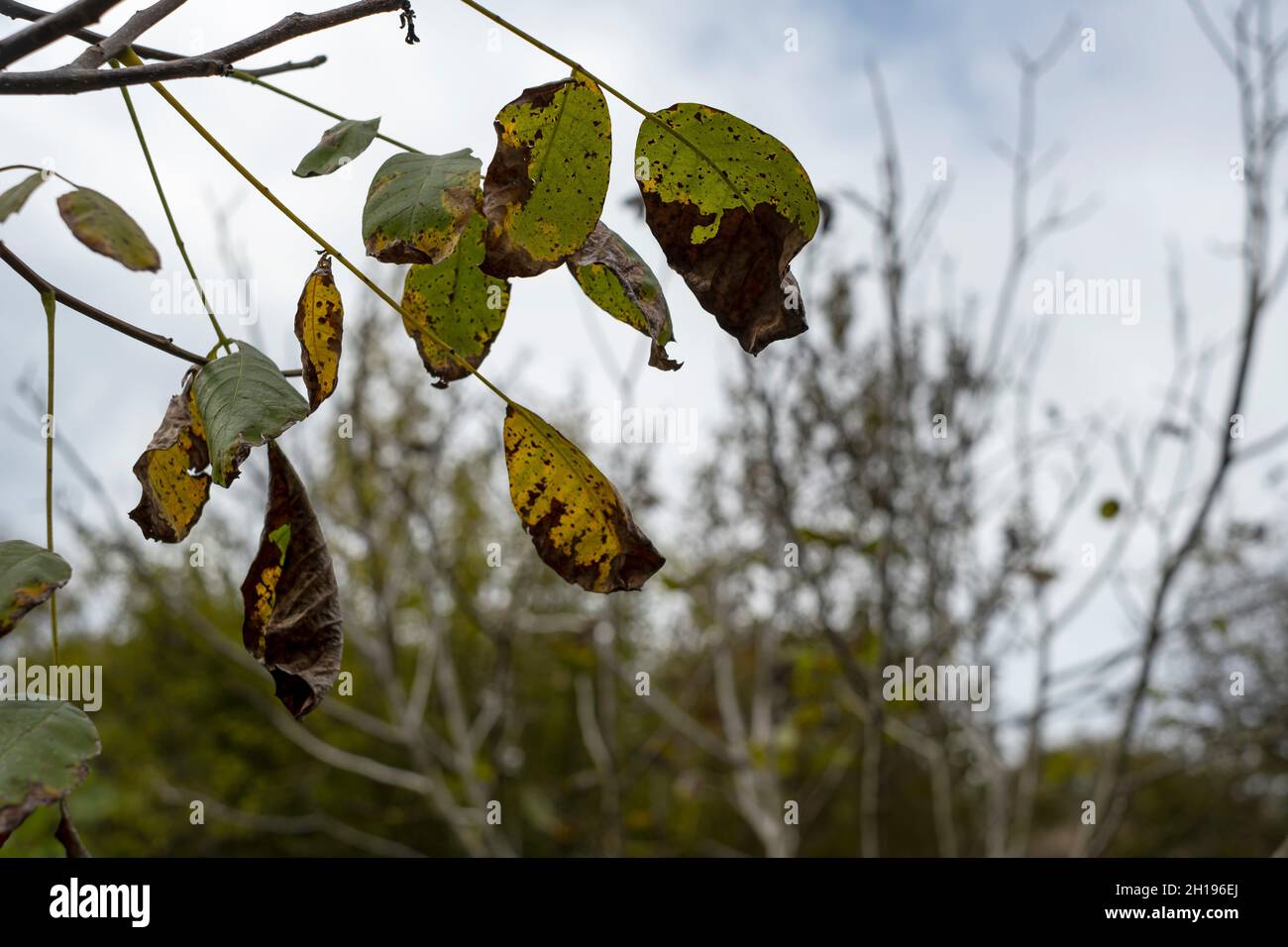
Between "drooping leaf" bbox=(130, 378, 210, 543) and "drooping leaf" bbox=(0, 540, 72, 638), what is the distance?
0.19 ft

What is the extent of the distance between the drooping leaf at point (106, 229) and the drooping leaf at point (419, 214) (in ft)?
0.94

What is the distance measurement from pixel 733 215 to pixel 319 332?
0.68 feet

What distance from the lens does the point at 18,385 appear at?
3.29 m

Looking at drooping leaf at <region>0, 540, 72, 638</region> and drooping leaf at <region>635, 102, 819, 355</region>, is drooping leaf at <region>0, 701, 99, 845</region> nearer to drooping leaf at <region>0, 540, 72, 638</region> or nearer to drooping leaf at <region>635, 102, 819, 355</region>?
drooping leaf at <region>0, 540, 72, 638</region>

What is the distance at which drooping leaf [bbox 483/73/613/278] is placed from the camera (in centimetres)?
51

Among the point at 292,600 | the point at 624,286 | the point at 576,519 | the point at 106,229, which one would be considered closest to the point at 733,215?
the point at 624,286

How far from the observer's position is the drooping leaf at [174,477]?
579mm

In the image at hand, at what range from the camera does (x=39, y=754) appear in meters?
0.46

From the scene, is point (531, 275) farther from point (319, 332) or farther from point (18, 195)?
point (18, 195)

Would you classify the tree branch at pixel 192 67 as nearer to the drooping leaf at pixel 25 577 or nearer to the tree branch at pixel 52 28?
the tree branch at pixel 52 28

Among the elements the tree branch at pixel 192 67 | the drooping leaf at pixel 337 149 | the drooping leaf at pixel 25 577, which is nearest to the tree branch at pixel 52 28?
the tree branch at pixel 192 67

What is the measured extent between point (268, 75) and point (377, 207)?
16 centimetres
